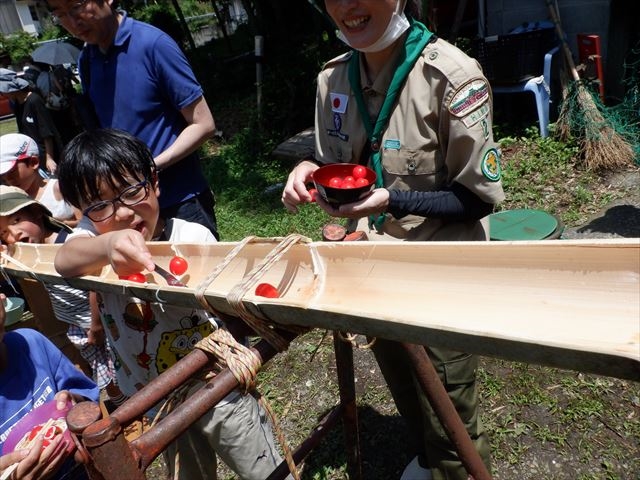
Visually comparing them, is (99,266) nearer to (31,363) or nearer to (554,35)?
(31,363)

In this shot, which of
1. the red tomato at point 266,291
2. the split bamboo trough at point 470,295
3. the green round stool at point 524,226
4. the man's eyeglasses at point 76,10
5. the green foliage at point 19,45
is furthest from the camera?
the green foliage at point 19,45

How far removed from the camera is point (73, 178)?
1.77 metres

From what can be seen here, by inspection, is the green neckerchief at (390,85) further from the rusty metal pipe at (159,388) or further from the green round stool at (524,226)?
the green round stool at (524,226)

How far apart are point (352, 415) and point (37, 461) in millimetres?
1269

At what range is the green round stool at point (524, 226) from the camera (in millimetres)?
3418

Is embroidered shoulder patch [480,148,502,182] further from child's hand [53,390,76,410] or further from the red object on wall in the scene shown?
the red object on wall

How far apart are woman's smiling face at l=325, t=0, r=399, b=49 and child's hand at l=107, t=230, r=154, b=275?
935 mm

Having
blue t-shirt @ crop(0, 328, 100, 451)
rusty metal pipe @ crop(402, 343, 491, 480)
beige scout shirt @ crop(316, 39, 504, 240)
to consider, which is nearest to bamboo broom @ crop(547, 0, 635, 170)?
beige scout shirt @ crop(316, 39, 504, 240)

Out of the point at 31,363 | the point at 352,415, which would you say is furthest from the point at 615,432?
the point at 31,363

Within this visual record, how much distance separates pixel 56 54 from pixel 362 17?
9.13 metres

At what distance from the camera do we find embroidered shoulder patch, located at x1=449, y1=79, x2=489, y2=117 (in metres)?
1.51

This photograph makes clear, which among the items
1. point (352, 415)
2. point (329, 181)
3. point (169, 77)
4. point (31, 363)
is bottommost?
point (352, 415)

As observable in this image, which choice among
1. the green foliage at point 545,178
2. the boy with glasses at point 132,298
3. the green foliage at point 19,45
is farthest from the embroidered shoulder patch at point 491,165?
the green foliage at point 19,45

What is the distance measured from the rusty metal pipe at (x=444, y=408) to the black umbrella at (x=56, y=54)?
9111 mm
